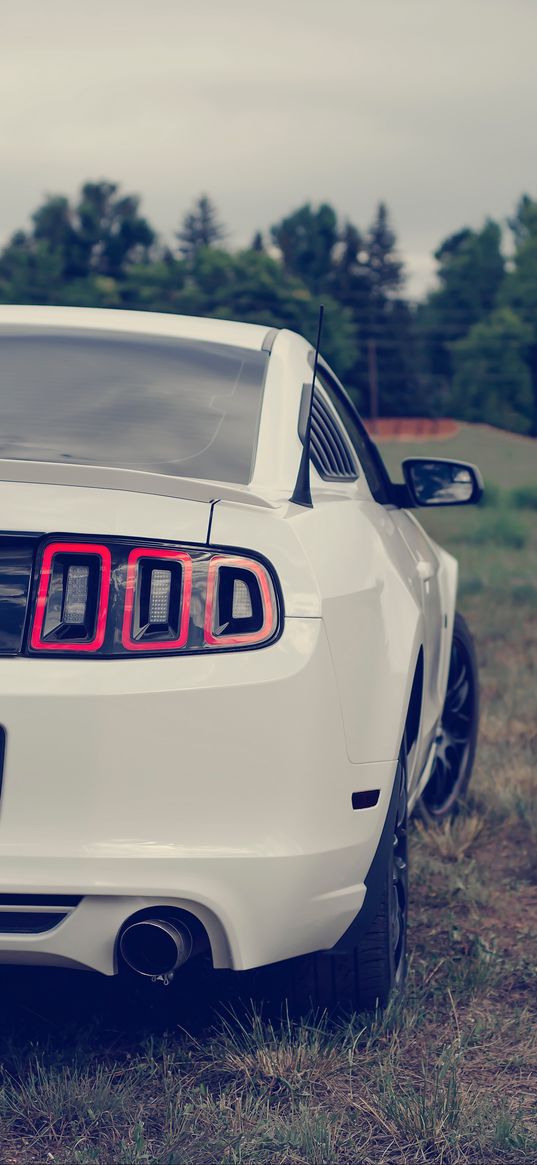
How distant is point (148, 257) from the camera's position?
108 meters

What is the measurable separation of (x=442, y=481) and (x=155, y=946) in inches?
92.0

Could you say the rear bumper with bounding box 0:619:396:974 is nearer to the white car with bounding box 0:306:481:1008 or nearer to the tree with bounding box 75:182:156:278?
the white car with bounding box 0:306:481:1008

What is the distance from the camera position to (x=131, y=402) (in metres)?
3.57

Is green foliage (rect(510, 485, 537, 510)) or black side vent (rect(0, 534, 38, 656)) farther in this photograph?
green foliage (rect(510, 485, 537, 510))

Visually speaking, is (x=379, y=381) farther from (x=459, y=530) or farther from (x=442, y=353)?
(x=459, y=530)

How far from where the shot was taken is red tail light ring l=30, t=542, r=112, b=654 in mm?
2684

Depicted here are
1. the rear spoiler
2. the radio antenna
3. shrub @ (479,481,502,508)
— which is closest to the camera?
the rear spoiler

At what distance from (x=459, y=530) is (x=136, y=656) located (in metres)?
23.8

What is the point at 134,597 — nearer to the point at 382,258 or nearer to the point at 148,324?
the point at 148,324

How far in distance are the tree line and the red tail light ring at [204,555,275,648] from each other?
9066cm

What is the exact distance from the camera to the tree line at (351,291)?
96.8 metres

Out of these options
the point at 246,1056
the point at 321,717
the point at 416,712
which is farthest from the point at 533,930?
the point at 321,717

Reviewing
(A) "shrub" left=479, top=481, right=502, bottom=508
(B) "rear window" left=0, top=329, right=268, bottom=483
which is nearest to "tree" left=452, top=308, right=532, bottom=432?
(A) "shrub" left=479, top=481, right=502, bottom=508

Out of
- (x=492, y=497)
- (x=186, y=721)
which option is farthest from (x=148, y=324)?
(x=492, y=497)
